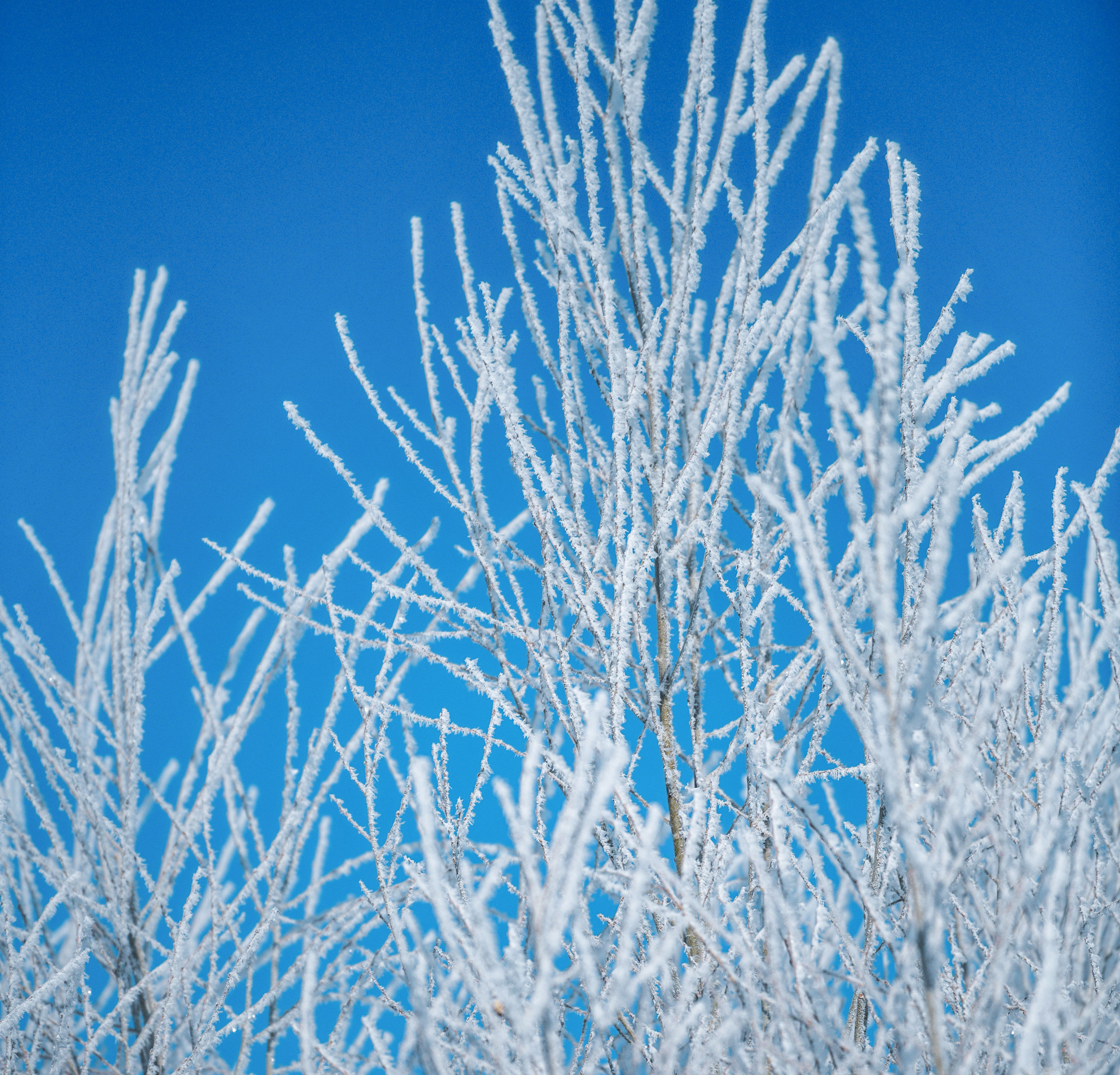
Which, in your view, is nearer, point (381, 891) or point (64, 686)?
point (381, 891)

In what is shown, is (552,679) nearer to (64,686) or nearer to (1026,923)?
(1026,923)

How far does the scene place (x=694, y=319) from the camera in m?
1.38

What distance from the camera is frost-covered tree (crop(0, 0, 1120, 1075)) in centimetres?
74

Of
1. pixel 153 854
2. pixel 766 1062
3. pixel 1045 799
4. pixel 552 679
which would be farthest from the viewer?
pixel 153 854

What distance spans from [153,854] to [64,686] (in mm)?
5402

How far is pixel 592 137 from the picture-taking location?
1.28m

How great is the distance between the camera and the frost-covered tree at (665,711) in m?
0.74

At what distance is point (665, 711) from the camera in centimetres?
133

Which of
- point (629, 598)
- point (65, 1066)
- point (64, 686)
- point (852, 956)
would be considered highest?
point (629, 598)

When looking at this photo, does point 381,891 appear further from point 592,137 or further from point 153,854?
point 153,854

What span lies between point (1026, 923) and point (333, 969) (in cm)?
122

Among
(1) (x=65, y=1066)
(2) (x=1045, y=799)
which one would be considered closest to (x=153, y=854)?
(1) (x=65, y=1066)

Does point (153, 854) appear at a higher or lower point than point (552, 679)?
lower

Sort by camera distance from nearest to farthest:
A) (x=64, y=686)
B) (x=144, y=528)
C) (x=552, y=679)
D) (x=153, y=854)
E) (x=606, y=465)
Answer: (x=552, y=679)
(x=606, y=465)
(x=64, y=686)
(x=144, y=528)
(x=153, y=854)
